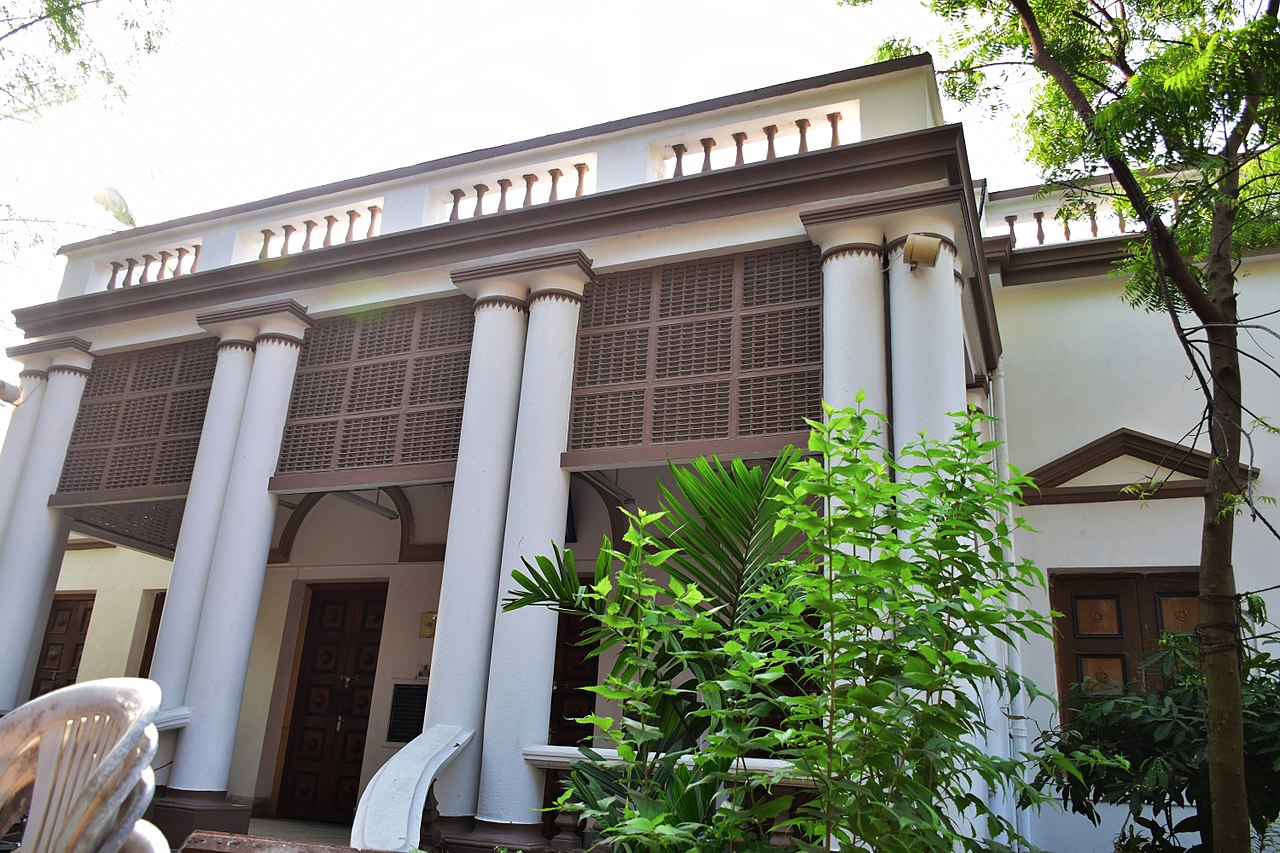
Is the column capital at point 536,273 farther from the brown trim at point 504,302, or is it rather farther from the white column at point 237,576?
the white column at point 237,576

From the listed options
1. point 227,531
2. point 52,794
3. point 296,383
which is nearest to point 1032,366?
point 296,383

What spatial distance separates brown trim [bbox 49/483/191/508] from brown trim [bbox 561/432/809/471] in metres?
4.17

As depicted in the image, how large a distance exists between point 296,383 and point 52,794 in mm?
7281

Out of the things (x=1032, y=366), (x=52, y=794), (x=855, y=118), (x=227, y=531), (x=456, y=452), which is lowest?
(x=52, y=794)

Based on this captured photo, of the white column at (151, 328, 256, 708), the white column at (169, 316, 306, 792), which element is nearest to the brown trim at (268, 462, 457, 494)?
the white column at (169, 316, 306, 792)

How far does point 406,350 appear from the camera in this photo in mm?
8703

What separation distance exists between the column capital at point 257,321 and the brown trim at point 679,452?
324cm

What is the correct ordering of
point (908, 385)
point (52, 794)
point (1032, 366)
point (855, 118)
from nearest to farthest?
point (52, 794) → point (908, 385) → point (855, 118) → point (1032, 366)

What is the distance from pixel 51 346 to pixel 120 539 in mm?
2332

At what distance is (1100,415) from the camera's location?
9281mm

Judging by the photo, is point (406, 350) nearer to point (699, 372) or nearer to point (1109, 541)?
point (699, 372)

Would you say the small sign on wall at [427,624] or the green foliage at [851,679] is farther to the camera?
the small sign on wall at [427,624]

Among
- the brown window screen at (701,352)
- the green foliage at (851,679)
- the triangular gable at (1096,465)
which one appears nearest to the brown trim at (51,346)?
the brown window screen at (701,352)

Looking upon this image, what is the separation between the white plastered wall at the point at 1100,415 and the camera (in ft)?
27.2
